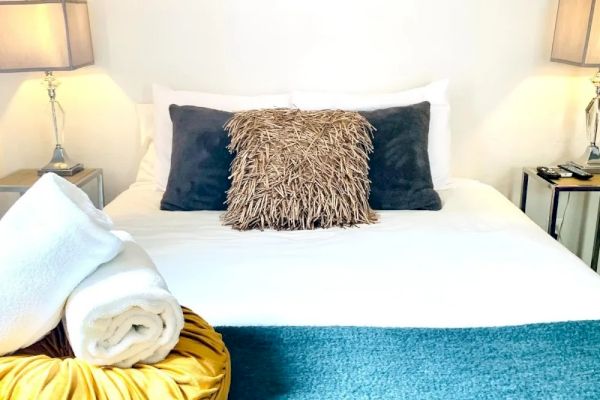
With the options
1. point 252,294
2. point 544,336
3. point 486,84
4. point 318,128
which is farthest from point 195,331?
point 486,84

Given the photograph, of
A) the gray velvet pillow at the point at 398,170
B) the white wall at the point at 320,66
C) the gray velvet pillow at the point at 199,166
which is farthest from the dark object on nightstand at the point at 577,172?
the gray velvet pillow at the point at 199,166

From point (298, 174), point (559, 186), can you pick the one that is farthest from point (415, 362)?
point (559, 186)

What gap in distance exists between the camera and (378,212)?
218 cm

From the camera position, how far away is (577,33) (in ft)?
7.73

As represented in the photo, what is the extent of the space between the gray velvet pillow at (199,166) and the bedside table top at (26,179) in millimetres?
470

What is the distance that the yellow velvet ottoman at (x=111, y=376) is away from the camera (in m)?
0.94

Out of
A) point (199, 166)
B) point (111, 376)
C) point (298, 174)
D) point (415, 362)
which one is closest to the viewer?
point (111, 376)

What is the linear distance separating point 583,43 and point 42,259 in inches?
82.5

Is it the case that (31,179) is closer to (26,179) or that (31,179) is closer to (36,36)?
(26,179)

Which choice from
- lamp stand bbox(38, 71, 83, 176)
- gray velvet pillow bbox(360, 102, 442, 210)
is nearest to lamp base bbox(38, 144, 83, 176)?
lamp stand bbox(38, 71, 83, 176)

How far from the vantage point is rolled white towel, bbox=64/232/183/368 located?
3.25ft

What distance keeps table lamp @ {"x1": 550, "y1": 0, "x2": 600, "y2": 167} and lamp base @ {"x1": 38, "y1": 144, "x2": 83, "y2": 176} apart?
204 cm

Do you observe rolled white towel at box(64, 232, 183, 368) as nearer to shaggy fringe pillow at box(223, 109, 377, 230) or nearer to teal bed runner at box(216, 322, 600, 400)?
teal bed runner at box(216, 322, 600, 400)

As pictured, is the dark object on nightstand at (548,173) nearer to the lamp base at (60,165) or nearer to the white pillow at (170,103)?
the white pillow at (170,103)
